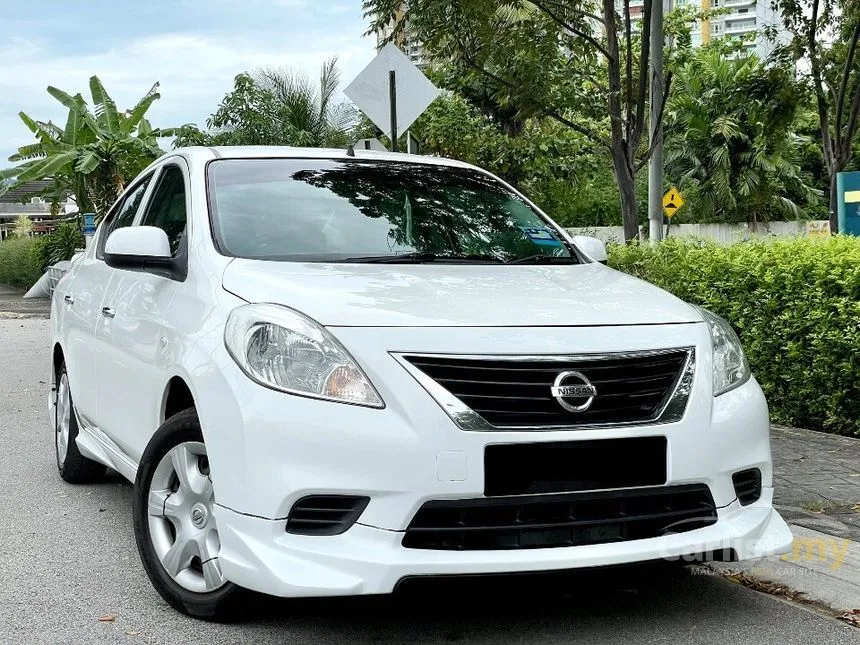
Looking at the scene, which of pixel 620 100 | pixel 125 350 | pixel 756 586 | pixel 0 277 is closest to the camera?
pixel 756 586

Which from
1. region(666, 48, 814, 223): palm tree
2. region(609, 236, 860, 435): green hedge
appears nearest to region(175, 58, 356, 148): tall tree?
region(666, 48, 814, 223): palm tree

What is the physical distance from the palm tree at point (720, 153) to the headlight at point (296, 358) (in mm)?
37469

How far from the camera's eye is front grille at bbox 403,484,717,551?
334 cm

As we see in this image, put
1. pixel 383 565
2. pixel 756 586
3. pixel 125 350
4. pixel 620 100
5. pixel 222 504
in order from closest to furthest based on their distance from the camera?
pixel 383 565 < pixel 222 504 < pixel 756 586 < pixel 125 350 < pixel 620 100

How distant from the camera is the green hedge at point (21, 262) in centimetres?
3212

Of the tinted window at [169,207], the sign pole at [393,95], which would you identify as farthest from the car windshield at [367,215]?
the sign pole at [393,95]

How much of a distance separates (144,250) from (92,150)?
73.5ft

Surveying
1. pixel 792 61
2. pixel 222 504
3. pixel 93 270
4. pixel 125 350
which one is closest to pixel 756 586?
pixel 222 504

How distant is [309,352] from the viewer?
346 cm

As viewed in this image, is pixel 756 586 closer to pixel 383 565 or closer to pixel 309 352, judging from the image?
pixel 383 565

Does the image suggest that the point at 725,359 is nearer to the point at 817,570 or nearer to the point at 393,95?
the point at 817,570

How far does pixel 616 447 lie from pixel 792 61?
14.1 meters

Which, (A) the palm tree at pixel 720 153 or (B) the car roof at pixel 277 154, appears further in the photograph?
(A) the palm tree at pixel 720 153

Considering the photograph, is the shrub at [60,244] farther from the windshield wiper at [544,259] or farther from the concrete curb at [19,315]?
the windshield wiper at [544,259]
